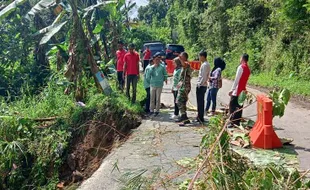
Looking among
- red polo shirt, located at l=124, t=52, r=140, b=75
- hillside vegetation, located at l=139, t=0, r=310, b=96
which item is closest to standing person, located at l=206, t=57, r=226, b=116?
red polo shirt, located at l=124, t=52, r=140, b=75

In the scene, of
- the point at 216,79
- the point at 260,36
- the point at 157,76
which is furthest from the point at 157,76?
the point at 260,36

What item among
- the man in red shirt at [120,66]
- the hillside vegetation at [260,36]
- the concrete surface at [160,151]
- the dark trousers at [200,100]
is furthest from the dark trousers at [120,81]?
the hillside vegetation at [260,36]

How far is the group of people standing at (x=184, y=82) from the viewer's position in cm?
823

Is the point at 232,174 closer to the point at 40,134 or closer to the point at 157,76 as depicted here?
the point at 40,134

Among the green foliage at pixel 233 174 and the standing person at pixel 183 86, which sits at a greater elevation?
the standing person at pixel 183 86

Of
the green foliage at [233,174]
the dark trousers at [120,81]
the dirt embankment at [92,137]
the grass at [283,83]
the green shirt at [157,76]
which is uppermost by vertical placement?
the green shirt at [157,76]

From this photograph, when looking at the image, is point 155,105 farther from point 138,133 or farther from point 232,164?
point 232,164

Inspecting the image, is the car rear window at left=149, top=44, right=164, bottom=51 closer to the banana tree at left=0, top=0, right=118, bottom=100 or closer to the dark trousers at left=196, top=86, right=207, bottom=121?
the banana tree at left=0, top=0, right=118, bottom=100

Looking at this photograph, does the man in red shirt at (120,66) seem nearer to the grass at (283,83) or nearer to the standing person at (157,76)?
the standing person at (157,76)

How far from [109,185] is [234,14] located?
67.8 feet

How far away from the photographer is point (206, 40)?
103 feet

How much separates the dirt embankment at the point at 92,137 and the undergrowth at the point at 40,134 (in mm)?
124

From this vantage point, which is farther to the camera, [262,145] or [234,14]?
[234,14]

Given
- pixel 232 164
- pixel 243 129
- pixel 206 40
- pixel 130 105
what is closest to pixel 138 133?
pixel 130 105
